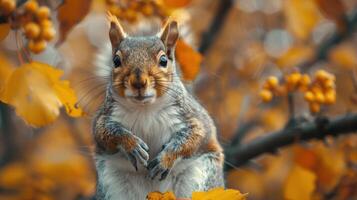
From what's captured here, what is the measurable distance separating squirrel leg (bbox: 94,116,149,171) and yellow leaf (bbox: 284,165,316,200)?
70 cm

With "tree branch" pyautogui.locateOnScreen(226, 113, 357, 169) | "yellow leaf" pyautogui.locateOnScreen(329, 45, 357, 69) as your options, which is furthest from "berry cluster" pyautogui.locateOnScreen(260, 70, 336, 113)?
"yellow leaf" pyautogui.locateOnScreen(329, 45, 357, 69)

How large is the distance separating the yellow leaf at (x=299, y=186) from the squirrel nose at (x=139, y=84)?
36.1 inches

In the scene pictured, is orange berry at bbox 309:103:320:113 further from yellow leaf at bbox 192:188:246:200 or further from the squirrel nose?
yellow leaf at bbox 192:188:246:200

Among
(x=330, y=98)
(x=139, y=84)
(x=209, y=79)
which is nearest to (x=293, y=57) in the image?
(x=209, y=79)

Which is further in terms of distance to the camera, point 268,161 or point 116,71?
point 268,161

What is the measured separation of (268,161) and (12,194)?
179 cm

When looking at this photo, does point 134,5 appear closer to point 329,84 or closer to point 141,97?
point 141,97

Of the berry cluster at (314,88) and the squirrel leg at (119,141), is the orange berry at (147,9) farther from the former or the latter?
the berry cluster at (314,88)

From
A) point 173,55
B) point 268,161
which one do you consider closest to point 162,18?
point 173,55

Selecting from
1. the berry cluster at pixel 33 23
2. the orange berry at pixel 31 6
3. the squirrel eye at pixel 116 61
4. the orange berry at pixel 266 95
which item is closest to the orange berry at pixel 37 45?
the berry cluster at pixel 33 23

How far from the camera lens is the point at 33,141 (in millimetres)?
5105

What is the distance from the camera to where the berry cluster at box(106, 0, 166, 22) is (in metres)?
2.83

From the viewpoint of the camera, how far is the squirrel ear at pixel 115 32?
273 centimetres

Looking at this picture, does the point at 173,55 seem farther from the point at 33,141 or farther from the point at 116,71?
the point at 33,141
